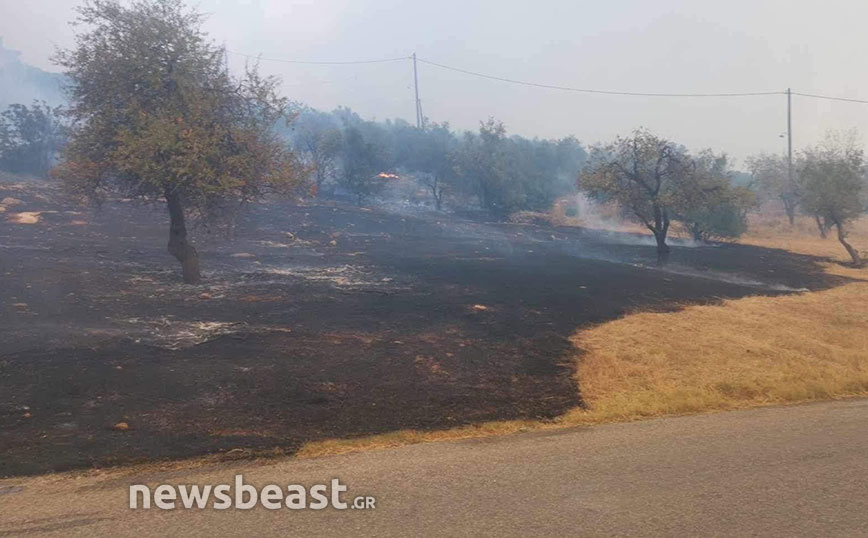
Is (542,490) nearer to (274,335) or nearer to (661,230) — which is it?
(274,335)

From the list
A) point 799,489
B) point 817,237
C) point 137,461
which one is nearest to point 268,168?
point 137,461

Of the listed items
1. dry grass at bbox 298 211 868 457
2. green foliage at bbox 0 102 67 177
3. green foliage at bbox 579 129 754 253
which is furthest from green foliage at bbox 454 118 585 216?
dry grass at bbox 298 211 868 457

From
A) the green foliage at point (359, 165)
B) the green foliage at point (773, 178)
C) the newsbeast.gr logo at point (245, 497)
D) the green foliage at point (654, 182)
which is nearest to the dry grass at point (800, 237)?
the green foliage at point (773, 178)

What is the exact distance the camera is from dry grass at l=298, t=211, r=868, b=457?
8.16m

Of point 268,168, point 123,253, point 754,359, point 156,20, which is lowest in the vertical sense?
point 754,359

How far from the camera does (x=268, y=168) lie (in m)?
16.5

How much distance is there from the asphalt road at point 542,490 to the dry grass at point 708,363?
0.88m

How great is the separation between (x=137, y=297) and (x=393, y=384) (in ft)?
27.9

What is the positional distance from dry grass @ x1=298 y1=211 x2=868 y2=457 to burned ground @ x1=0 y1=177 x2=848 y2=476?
47 cm

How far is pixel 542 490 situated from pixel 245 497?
2.61m

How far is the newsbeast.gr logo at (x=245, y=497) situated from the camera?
4.89 m

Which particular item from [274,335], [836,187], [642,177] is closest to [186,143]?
[274,335]

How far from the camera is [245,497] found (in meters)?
5.08

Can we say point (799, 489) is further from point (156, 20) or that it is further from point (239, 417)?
point (156, 20)
